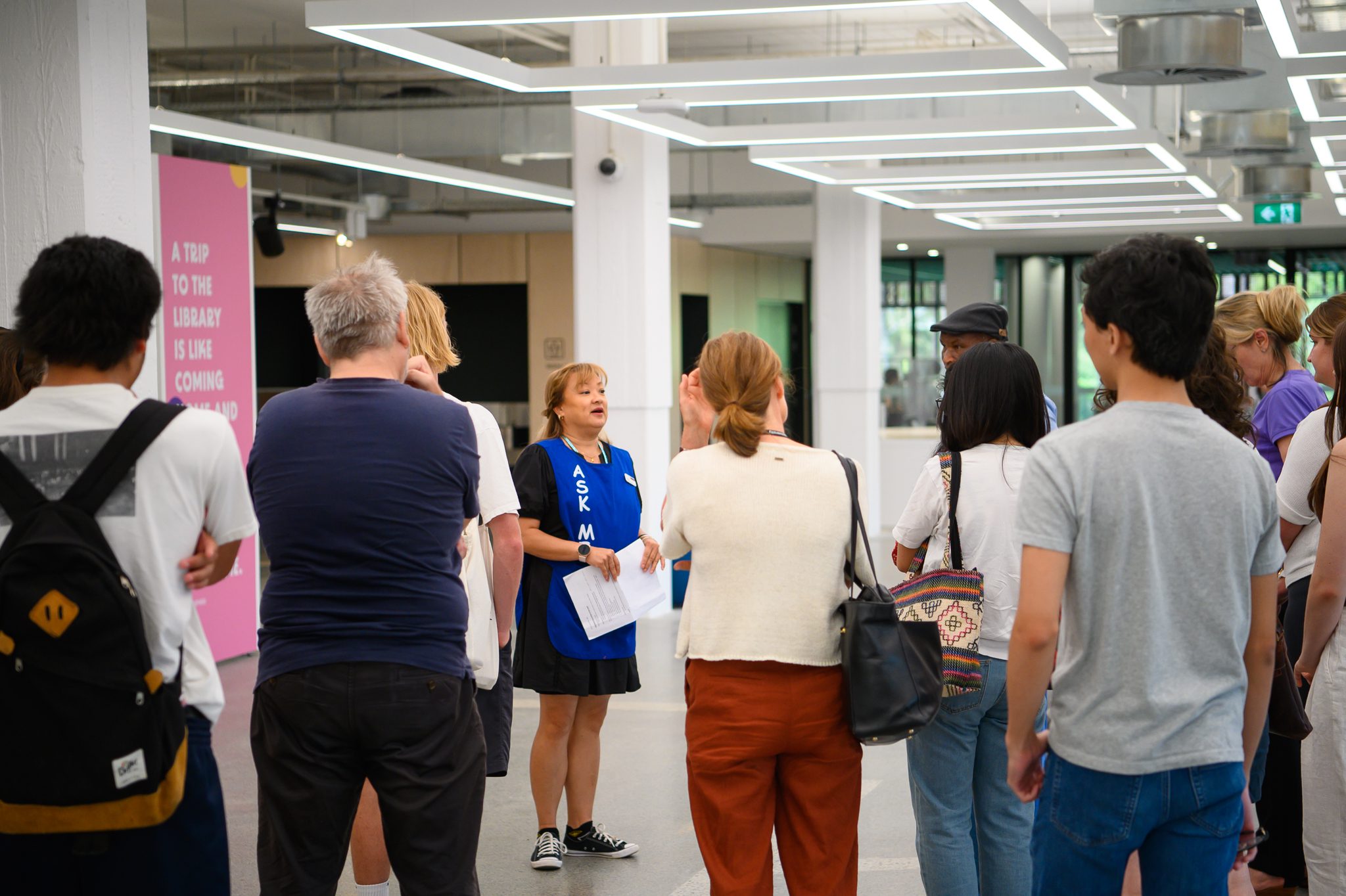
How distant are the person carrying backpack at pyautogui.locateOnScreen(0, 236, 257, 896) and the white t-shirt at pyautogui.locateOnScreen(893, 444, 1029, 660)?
5.02 feet

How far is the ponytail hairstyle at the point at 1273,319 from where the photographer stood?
13.5 feet

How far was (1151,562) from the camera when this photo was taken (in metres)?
2.16

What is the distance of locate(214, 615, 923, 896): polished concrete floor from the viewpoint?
4.16 metres

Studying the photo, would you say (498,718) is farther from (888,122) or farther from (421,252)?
(421,252)

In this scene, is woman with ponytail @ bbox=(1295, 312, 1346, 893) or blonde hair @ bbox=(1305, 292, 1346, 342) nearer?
woman with ponytail @ bbox=(1295, 312, 1346, 893)

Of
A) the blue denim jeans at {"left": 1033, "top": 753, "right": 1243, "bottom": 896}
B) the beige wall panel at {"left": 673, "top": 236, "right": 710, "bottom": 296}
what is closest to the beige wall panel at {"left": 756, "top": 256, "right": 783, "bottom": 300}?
the beige wall panel at {"left": 673, "top": 236, "right": 710, "bottom": 296}

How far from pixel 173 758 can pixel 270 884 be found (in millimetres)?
597

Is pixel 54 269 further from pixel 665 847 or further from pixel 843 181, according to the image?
pixel 843 181

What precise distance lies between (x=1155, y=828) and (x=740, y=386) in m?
1.22

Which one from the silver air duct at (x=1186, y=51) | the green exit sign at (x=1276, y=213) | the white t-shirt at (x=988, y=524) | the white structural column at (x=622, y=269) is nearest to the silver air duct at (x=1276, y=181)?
the green exit sign at (x=1276, y=213)

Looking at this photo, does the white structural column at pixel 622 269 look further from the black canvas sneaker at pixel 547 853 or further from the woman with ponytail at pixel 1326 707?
the woman with ponytail at pixel 1326 707

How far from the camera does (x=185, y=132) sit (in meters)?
8.02

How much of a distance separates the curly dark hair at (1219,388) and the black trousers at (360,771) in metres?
1.78

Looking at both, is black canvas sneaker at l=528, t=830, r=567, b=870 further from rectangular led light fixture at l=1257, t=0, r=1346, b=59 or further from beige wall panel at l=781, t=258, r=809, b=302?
beige wall panel at l=781, t=258, r=809, b=302
